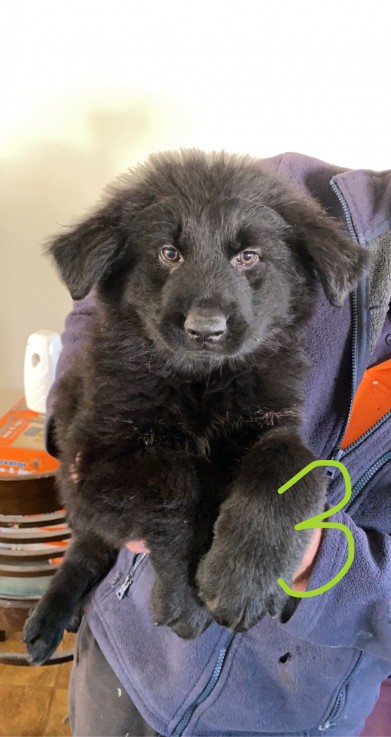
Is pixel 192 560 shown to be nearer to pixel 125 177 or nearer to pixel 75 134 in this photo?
pixel 125 177

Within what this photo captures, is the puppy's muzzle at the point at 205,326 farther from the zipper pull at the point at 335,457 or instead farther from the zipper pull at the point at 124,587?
the zipper pull at the point at 124,587

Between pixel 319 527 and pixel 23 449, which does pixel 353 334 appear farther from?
pixel 23 449

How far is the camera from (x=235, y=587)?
1.01 m

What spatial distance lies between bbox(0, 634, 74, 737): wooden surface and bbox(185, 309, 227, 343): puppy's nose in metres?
2.20

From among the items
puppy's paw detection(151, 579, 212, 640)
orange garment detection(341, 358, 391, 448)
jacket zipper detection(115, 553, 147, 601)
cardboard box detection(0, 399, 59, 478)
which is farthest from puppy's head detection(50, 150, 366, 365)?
cardboard box detection(0, 399, 59, 478)

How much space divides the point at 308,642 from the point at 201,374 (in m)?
0.76

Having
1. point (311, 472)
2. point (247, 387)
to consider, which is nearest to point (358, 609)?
point (311, 472)

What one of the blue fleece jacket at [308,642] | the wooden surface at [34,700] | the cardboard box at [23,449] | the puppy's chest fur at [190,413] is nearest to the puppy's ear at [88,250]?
the puppy's chest fur at [190,413]

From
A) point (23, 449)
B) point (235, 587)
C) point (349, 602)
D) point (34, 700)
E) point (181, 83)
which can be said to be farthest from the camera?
point (34, 700)

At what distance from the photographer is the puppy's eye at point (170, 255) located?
50.3 inches

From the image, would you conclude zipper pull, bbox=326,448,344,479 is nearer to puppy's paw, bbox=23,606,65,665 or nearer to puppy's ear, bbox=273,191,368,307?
puppy's ear, bbox=273,191,368,307

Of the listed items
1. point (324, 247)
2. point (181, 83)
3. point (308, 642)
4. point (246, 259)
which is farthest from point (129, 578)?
point (181, 83)

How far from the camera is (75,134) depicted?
8.06 feet

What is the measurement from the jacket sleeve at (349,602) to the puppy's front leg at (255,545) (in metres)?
0.14
